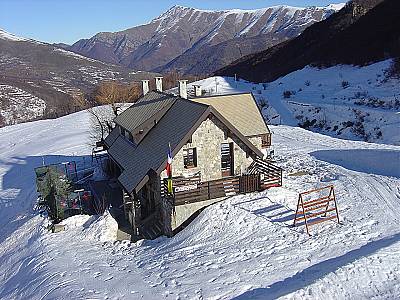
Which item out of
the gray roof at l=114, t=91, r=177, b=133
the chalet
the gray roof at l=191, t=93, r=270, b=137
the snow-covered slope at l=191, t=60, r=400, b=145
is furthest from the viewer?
the snow-covered slope at l=191, t=60, r=400, b=145

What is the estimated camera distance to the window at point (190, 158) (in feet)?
69.6

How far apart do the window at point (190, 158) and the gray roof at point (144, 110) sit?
14.5ft

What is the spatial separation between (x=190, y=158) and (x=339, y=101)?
1241 inches

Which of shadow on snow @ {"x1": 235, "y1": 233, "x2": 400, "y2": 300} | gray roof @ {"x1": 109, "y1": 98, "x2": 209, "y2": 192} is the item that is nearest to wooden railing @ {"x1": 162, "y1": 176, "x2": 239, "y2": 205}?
gray roof @ {"x1": 109, "y1": 98, "x2": 209, "y2": 192}

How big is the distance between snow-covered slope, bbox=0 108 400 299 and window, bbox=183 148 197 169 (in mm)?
2656

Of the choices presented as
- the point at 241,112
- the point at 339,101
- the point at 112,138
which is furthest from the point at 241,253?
the point at 339,101

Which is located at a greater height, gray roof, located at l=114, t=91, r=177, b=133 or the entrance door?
gray roof, located at l=114, t=91, r=177, b=133

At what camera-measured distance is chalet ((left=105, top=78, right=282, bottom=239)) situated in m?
20.4

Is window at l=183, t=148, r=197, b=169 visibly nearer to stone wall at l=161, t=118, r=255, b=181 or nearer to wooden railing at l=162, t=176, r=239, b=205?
stone wall at l=161, t=118, r=255, b=181

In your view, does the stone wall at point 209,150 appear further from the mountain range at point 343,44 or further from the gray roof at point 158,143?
the mountain range at point 343,44

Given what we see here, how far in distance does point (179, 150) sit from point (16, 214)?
42.3 ft

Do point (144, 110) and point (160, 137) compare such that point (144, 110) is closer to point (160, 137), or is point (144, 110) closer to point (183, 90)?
point (183, 90)

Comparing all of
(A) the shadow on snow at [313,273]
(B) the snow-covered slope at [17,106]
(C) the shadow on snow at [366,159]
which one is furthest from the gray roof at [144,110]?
(B) the snow-covered slope at [17,106]

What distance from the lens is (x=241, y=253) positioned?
16312mm
